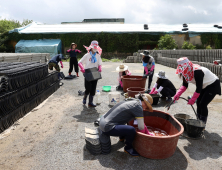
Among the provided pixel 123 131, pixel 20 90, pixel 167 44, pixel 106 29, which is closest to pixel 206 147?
pixel 123 131

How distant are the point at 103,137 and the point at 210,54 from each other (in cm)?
1141

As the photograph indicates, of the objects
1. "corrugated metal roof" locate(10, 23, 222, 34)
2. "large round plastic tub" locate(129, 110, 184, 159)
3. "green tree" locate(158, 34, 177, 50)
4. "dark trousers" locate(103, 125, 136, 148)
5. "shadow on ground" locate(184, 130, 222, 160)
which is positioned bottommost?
"shadow on ground" locate(184, 130, 222, 160)

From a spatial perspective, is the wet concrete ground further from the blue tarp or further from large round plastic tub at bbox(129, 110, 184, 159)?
the blue tarp

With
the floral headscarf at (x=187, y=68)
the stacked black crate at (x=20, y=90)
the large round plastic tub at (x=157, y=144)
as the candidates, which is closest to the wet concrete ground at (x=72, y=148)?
the large round plastic tub at (x=157, y=144)

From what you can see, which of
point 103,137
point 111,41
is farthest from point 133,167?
point 111,41

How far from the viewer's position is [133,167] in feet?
9.64

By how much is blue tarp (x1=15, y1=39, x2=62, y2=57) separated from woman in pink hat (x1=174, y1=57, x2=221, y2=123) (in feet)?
85.1

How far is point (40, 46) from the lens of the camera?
89.5ft

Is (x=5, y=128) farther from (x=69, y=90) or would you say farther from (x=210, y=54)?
(x=210, y=54)

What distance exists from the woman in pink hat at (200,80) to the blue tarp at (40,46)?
2594 centimetres

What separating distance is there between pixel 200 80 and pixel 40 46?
89.8 ft

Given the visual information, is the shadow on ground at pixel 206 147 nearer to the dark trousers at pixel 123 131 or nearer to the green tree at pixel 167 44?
the dark trousers at pixel 123 131

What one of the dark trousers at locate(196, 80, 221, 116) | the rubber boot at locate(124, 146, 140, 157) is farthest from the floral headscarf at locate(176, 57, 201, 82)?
the rubber boot at locate(124, 146, 140, 157)

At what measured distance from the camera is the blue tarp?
27.3 m
